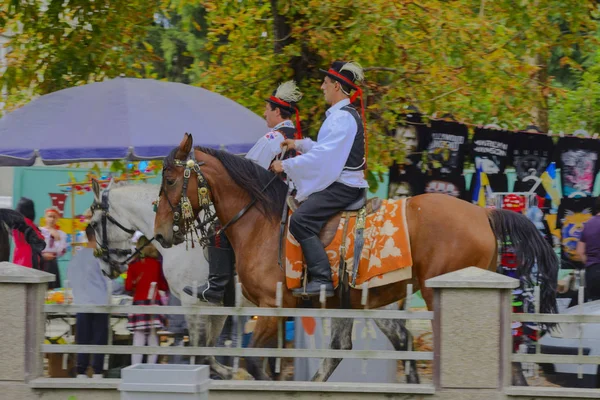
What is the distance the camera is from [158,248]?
860 centimetres

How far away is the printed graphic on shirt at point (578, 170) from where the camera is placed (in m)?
11.2

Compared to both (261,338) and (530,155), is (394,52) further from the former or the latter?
(261,338)

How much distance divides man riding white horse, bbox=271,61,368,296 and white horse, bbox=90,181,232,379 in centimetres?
128

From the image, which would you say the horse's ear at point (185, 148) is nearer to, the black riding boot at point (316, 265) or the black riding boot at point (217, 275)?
the black riding boot at point (217, 275)

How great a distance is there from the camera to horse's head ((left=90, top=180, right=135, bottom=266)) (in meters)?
8.87

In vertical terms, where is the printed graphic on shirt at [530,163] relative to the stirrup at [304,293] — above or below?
above

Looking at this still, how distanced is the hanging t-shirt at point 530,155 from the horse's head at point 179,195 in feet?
16.2

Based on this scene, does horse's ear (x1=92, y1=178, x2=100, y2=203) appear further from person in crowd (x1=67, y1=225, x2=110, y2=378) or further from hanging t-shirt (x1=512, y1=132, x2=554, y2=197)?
hanging t-shirt (x1=512, y1=132, x2=554, y2=197)

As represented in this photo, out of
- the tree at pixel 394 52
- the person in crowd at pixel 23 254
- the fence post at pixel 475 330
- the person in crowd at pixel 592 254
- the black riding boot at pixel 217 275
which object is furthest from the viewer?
the tree at pixel 394 52

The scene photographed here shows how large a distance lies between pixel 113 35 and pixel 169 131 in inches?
118

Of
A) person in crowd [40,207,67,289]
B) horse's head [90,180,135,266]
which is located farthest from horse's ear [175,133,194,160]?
person in crowd [40,207,67,289]

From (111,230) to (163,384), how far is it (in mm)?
3895

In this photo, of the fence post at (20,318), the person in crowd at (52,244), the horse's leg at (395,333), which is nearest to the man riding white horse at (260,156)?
the horse's leg at (395,333)

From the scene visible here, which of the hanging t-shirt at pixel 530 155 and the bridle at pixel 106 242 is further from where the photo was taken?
the hanging t-shirt at pixel 530 155
